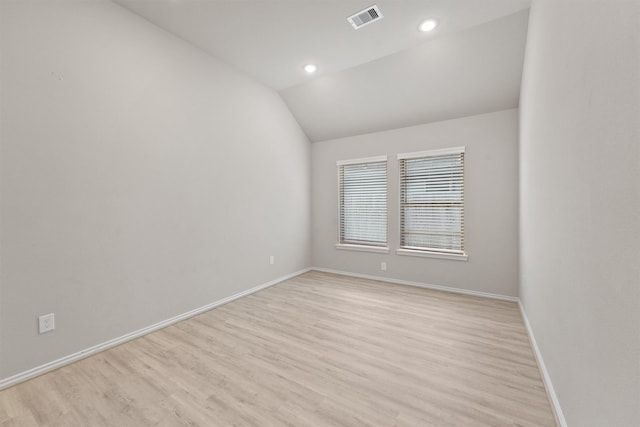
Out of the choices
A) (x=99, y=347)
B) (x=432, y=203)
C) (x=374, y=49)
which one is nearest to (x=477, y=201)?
(x=432, y=203)

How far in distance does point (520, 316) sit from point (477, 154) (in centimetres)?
207

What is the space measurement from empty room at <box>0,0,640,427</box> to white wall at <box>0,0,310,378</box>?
0.05 ft

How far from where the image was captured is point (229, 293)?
348 cm

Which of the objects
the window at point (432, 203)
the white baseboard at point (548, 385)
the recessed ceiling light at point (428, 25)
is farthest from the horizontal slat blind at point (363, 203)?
the white baseboard at point (548, 385)

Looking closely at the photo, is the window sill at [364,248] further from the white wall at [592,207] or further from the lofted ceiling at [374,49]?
the white wall at [592,207]

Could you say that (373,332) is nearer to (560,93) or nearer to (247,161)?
(560,93)

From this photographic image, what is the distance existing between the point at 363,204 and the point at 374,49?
7.71ft

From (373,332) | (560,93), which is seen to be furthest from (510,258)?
(560,93)

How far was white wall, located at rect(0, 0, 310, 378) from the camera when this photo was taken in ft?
6.28

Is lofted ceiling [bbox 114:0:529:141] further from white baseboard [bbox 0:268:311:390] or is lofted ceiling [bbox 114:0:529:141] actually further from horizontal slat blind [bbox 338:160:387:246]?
white baseboard [bbox 0:268:311:390]

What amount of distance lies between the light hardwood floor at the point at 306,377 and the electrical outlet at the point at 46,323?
336 millimetres

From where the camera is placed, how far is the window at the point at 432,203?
381cm

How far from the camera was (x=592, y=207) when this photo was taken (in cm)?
101

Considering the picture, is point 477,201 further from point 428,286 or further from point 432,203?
point 428,286
